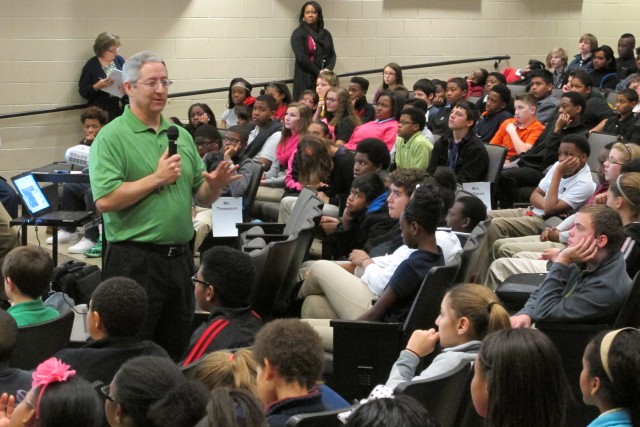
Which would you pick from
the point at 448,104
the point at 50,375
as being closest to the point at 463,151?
the point at 448,104

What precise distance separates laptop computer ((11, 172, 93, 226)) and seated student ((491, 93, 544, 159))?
11.8 feet

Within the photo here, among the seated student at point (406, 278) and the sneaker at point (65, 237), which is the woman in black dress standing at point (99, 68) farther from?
the seated student at point (406, 278)

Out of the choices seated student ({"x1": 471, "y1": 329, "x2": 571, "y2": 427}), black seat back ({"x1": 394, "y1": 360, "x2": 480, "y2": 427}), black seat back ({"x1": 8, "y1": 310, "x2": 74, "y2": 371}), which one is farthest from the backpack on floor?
seated student ({"x1": 471, "y1": 329, "x2": 571, "y2": 427})

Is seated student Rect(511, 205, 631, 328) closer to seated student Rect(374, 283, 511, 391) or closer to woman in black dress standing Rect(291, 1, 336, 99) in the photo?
seated student Rect(374, 283, 511, 391)

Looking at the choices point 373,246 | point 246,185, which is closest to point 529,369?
point 373,246

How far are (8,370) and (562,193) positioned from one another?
3840 millimetres

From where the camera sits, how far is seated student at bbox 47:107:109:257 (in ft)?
23.3

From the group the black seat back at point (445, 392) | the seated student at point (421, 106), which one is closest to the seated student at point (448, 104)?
the seated student at point (421, 106)

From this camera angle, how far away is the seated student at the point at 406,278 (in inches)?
162

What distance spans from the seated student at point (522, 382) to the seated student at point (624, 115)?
535cm

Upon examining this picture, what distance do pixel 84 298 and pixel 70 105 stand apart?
5045 mm

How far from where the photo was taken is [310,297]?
470 centimetres

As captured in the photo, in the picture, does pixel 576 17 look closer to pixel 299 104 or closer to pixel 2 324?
pixel 299 104

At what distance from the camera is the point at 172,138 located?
377cm
